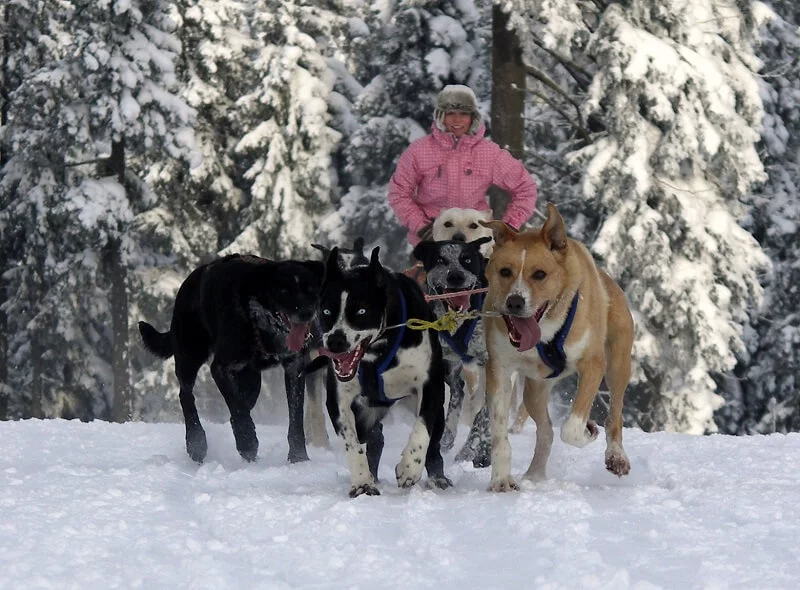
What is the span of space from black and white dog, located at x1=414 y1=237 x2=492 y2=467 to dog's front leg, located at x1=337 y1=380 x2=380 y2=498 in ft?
4.10

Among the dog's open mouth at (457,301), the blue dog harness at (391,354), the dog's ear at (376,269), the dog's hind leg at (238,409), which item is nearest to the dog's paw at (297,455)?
the dog's hind leg at (238,409)

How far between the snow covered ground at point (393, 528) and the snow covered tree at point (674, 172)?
10570mm

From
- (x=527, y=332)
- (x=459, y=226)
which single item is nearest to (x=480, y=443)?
(x=527, y=332)

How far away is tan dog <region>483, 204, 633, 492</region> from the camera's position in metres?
5.32

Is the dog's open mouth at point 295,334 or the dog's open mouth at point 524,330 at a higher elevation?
the dog's open mouth at point 524,330

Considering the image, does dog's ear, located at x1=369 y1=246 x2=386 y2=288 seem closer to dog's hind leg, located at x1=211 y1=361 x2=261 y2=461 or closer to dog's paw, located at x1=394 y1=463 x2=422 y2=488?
dog's paw, located at x1=394 y1=463 x2=422 y2=488

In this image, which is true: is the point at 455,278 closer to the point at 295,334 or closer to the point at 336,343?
the point at 295,334

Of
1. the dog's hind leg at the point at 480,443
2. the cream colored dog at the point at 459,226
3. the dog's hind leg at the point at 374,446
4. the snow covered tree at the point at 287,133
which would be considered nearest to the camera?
the dog's hind leg at the point at 374,446

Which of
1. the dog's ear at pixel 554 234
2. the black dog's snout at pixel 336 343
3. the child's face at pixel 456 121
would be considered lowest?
the black dog's snout at pixel 336 343

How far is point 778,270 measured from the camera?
21.5 metres

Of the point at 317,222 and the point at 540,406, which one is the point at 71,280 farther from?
the point at 540,406

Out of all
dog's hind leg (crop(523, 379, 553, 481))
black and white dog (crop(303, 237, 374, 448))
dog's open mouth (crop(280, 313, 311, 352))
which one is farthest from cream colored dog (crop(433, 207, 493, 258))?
dog's hind leg (crop(523, 379, 553, 481))

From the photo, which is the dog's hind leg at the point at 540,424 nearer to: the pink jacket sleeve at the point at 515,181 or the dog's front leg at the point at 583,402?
the dog's front leg at the point at 583,402

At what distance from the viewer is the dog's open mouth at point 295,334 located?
21.4 ft
